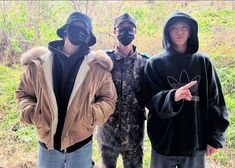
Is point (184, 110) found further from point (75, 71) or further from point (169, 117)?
point (75, 71)

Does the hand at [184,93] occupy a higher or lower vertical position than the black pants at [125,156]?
higher

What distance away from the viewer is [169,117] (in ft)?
8.84

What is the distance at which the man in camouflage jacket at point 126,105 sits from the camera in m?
2.90

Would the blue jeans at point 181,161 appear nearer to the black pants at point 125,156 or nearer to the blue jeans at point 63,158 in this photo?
the black pants at point 125,156

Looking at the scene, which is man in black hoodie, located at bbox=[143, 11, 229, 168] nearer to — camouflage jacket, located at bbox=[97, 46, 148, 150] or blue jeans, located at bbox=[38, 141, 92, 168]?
camouflage jacket, located at bbox=[97, 46, 148, 150]

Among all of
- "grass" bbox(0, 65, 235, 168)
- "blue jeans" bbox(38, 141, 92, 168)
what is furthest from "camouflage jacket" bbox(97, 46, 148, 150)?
"grass" bbox(0, 65, 235, 168)

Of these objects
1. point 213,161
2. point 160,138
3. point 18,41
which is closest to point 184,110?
point 160,138

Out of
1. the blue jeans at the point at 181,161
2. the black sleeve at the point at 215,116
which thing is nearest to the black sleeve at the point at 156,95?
the black sleeve at the point at 215,116

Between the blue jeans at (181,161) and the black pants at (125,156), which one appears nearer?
the blue jeans at (181,161)

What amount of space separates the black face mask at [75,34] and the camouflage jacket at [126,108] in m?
0.43

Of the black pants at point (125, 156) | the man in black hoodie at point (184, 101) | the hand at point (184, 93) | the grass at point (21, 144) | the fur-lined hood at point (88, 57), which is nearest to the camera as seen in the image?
the hand at point (184, 93)

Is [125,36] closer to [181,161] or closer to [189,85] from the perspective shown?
[189,85]

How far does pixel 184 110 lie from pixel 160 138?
0.36 metres

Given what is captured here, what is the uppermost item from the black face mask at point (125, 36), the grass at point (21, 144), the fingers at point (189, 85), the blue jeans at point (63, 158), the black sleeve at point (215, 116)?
the black face mask at point (125, 36)
